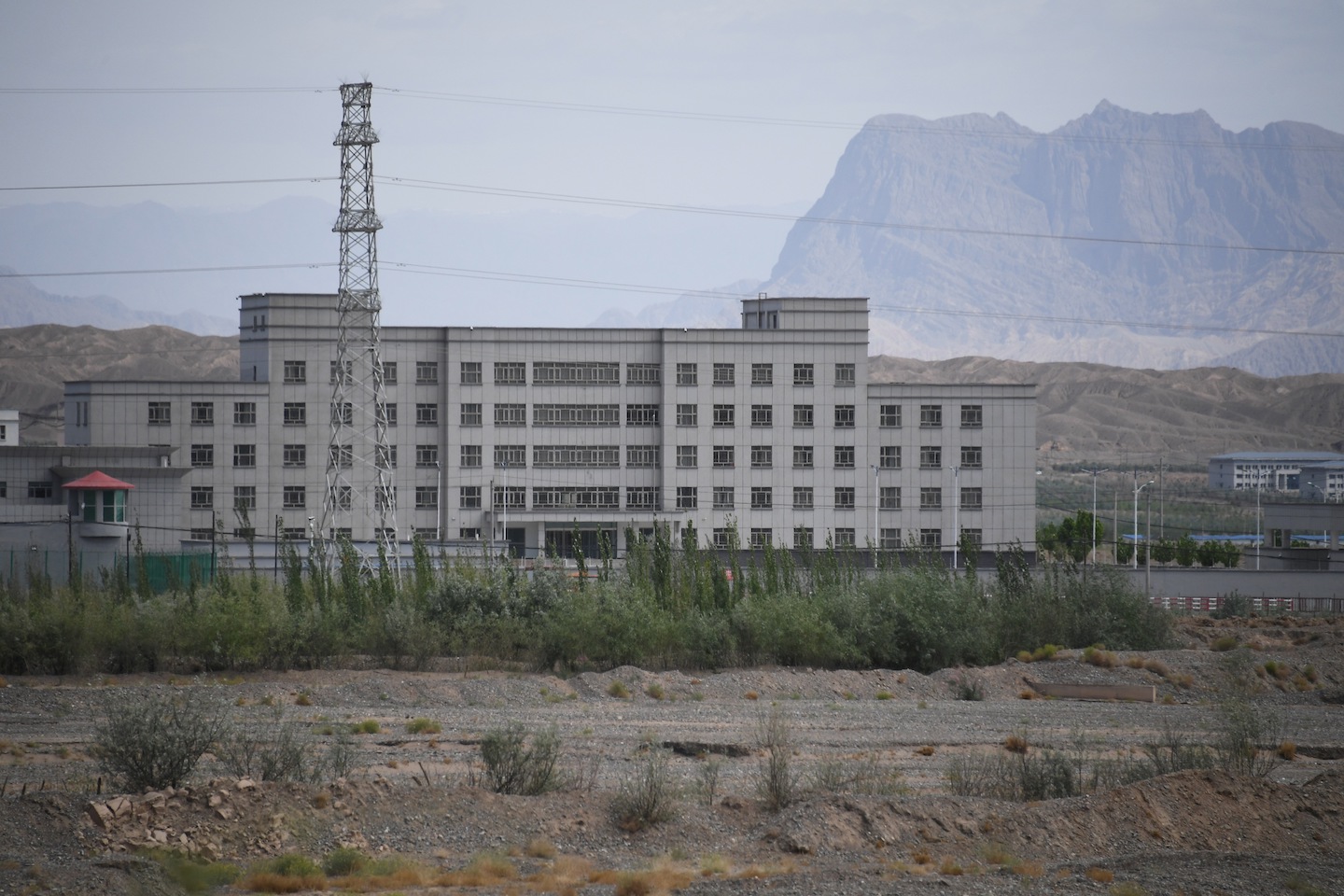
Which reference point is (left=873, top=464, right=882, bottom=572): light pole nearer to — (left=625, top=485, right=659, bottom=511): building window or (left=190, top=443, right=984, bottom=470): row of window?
(left=190, top=443, right=984, bottom=470): row of window

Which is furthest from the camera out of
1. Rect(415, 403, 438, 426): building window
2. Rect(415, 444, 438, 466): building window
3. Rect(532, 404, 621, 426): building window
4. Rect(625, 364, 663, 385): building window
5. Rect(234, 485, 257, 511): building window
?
Rect(625, 364, 663, 385): building window

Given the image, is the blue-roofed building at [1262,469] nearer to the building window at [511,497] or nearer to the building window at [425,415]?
the building window at [511,497]

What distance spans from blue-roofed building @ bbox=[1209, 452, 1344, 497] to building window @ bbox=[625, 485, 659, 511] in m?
115

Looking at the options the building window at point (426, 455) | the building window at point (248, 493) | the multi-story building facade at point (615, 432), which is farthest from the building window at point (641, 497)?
the building window at point (248, 493)

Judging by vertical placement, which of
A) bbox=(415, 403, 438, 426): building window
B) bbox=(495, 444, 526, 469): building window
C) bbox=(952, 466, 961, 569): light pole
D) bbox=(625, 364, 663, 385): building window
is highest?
bbox=(625, 364, 663, 385): building window

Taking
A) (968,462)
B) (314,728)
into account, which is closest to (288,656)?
(314,728)

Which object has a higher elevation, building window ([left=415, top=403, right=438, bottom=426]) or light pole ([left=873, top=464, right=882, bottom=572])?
building window ([left=415, top=403, right=438, bottom=426])

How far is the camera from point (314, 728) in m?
26.3

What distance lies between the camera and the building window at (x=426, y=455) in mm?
82062

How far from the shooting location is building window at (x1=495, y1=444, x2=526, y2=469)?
82.2 meters

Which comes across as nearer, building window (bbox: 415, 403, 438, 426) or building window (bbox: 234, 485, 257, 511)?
building window (bbox: 234, 485, 257, 511)

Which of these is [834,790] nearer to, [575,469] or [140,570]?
[140,570]

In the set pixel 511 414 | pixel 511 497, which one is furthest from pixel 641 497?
pixel 511 414

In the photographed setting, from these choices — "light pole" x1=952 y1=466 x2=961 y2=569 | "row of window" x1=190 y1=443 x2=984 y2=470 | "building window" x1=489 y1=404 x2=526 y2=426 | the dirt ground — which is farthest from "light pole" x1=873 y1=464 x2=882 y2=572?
the dirt ground
